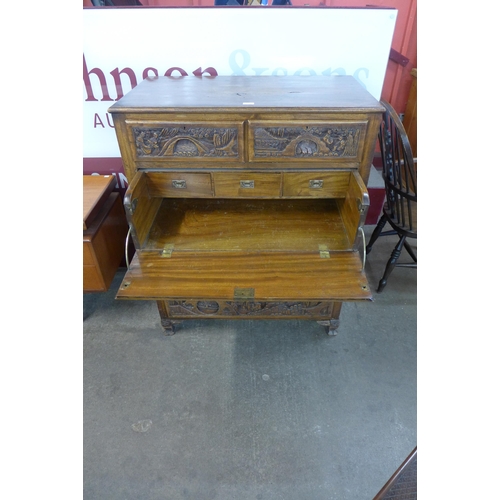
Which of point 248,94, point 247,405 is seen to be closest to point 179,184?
point 248,94

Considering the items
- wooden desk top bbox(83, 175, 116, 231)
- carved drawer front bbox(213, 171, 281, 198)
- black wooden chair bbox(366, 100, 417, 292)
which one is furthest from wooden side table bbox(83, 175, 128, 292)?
black wooden chair bbox(366, 100, 417, 292)

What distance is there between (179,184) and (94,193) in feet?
1.87

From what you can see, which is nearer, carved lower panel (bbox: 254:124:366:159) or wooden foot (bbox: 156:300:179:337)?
carved lower panel (bbox: 254:124:366:159)

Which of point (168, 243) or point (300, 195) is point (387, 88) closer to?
point (300, 195)

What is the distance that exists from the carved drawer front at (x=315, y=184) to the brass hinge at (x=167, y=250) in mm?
522

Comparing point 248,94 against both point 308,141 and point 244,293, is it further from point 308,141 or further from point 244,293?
point 244,293

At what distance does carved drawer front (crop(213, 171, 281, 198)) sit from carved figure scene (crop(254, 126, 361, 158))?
0.11m

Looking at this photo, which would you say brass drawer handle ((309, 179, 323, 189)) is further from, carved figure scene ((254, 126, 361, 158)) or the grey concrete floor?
the grey concrete floor

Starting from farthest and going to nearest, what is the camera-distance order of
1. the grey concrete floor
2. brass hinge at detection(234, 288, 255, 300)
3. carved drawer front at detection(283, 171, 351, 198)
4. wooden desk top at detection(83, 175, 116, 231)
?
1. wooden desk top at detection(83, 175, 116, 231)
2. carved drawer front at detection(283, 171, 351, 198)
3. the grey concrete floor
4. brass hinge at detection(234, 288, 255, 300)

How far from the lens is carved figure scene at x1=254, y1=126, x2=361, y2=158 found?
1262mm

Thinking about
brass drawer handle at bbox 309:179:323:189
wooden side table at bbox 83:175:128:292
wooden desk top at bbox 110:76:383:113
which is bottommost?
wooden side table at bbox 83:175:128:292

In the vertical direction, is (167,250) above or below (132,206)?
below

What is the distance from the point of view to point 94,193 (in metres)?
1.72

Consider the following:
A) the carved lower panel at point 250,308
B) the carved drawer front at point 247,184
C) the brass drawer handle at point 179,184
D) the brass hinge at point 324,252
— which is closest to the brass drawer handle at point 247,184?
the carved drawer front at point 247,184
